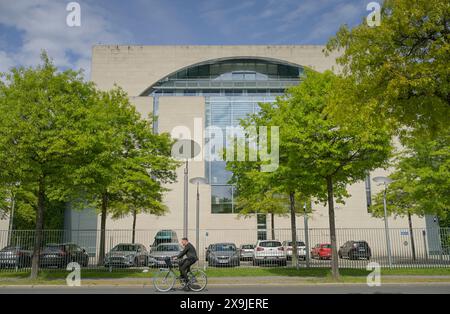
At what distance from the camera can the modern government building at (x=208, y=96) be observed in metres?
42.2

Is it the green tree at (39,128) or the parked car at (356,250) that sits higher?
the green tree at (39,128)

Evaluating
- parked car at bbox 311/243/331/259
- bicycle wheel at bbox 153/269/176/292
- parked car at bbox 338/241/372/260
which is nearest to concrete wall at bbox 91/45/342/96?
parked car at bbox 311/243/331/259

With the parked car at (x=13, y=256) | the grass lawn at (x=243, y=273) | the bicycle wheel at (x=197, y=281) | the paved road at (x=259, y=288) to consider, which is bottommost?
the paved road at (x=259, y=288)

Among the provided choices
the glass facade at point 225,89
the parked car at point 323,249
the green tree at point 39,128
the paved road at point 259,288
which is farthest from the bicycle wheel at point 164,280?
the glass facade at point 225,89

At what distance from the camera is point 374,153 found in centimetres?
1672

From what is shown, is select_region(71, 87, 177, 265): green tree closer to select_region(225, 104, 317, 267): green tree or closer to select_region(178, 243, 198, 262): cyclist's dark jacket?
select_region(225, 104, 317, 267): green tree

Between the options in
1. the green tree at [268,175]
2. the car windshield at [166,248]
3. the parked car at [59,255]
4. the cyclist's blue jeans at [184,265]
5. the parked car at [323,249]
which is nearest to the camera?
the cyclist's blue jeans at [184,265]

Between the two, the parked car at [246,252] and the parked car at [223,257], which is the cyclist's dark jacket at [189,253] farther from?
the parked car at [246,252]

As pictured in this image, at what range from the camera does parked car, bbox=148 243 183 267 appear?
73.2 feet

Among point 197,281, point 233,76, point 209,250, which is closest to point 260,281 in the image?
point 197,281

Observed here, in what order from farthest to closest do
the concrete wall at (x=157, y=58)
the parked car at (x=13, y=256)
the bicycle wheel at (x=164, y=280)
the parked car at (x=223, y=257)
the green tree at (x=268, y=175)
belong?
1. the concrete wall at (x=157, y=58)
2. the parked car at (x=223, y=257)
3. the parked car at (x=13, y=256)
4. the green tree at (x=268, y=175)
5. the bicycle wheel at (x=164, y=280)

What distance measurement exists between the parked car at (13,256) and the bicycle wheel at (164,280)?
35.3 ft

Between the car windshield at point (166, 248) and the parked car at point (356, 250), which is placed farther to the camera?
the car windshield at point (166, 248)

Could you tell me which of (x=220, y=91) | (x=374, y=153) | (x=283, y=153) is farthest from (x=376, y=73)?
(x=220, y=91)
